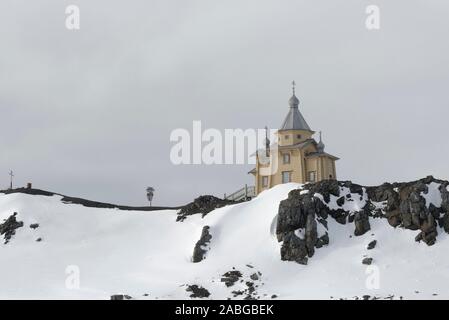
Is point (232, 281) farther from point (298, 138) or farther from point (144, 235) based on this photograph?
point (298, 138)

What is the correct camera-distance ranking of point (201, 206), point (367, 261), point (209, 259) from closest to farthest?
point (367, 261), point (209, 259), point (201, 206)

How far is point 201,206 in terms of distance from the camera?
2675 inches

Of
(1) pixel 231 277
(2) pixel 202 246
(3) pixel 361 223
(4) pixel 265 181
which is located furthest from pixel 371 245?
(4) pixel 265 181

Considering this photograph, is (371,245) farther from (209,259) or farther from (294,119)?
(294,119)

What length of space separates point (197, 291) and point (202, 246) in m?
7.64

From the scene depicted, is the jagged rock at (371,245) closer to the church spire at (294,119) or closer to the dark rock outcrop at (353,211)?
the dark rock outcrop at (353,211)

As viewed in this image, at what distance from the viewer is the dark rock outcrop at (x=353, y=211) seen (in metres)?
56.0

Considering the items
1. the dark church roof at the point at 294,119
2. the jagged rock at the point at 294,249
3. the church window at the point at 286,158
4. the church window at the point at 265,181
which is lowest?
the jagged rock at the point at 294,249

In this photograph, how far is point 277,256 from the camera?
5575 cm

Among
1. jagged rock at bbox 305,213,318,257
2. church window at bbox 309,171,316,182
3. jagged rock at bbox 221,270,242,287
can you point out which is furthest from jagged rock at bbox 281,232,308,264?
church window at bbox 309,171,316,182

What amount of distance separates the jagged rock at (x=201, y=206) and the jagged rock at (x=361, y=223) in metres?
14.6

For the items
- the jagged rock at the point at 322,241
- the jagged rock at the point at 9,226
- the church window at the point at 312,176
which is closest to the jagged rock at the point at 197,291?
the jagged rock at the point at 322,241

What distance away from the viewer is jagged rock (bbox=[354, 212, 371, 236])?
57594 millimetres
